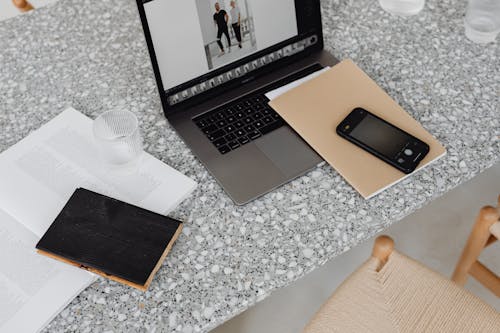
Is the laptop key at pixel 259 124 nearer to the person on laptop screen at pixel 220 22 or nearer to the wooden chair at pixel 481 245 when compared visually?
the person on laptop screen at pixel 220 22

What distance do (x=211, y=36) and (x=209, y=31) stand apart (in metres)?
0.01

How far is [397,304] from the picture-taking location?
110cm

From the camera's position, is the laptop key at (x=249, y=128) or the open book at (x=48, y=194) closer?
the open book at (x=48, y=194)

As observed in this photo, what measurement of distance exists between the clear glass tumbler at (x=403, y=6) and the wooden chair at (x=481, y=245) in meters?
0.47

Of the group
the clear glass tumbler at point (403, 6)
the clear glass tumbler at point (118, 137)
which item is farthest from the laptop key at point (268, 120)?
the clear glass tumbler at point (403, 6)

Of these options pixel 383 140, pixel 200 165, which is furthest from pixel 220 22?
pixel 383 140

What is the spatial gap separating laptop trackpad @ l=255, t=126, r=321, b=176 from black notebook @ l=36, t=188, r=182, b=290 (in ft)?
0.73

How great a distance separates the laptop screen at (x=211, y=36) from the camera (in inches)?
38.7

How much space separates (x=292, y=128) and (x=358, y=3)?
41 cm

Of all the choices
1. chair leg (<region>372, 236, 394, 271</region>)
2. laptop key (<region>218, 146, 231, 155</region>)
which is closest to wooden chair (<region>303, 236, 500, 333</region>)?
chair leg (<region>372, 236, 394, 271</region>)

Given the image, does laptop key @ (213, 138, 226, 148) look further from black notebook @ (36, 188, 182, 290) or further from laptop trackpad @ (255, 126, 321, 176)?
black notebook @ (36, 188, 182, 290)

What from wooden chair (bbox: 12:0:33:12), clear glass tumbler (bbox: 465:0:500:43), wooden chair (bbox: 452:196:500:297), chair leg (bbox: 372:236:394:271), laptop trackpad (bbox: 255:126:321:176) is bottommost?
wooden chair (bbox: 452:196:500:297)

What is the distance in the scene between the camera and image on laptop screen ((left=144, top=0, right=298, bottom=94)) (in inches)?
38.6

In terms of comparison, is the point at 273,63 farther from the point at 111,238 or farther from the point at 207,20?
the point at 111,238
